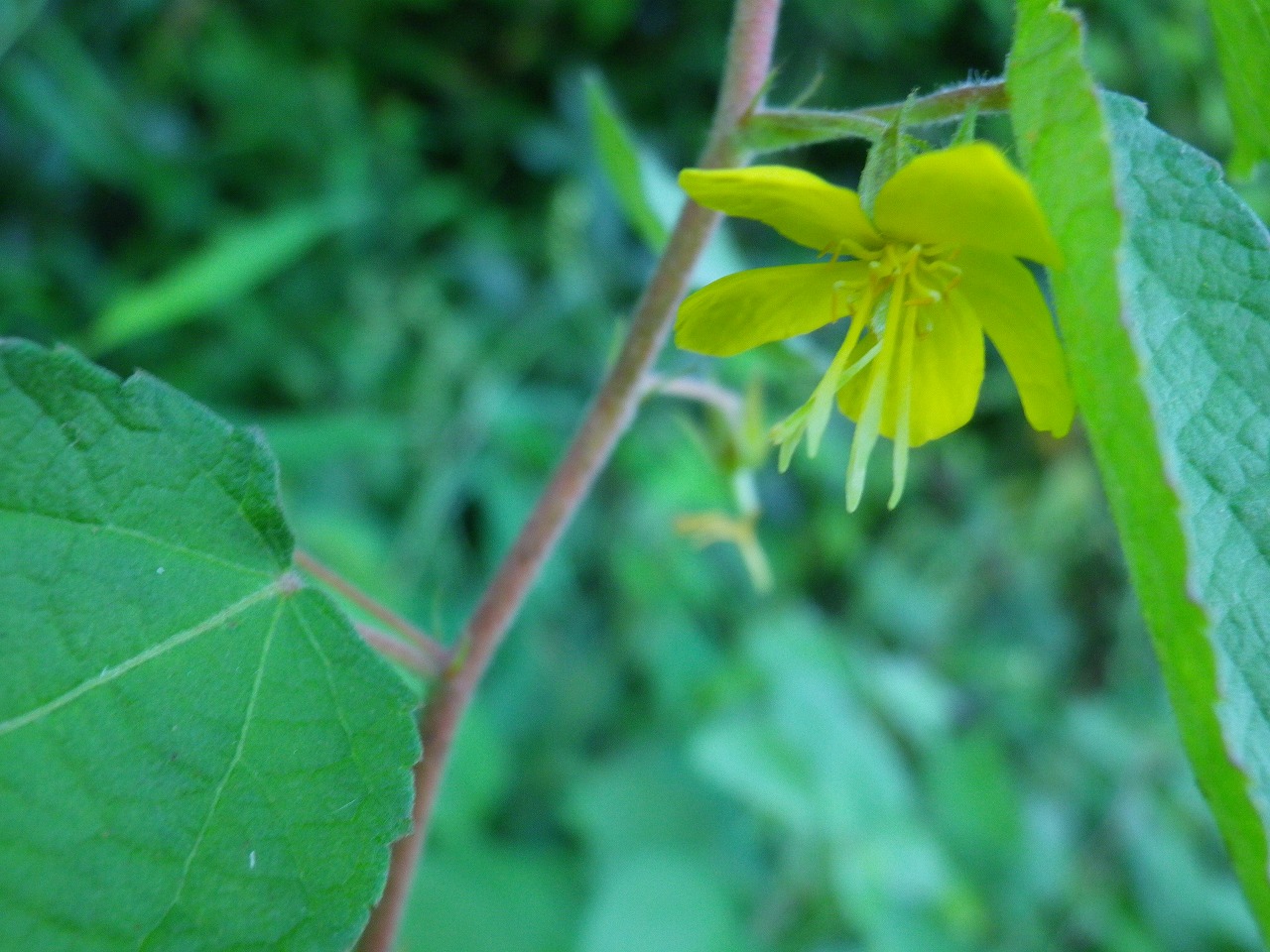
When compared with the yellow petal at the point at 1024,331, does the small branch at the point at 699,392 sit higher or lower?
lower

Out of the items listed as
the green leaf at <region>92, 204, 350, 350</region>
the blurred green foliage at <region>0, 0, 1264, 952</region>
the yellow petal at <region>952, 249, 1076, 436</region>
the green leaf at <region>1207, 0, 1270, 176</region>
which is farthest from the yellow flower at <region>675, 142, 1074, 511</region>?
the green leaf at <region>92, 204, 350, 350</region>

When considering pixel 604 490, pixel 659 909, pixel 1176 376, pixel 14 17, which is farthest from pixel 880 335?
pixel 14 17

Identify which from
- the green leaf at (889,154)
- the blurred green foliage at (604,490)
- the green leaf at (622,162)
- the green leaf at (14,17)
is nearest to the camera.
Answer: the green leaf at (889,154)

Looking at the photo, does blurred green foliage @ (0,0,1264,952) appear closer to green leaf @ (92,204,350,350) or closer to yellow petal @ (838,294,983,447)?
green leaf @ (92,204,350,350)

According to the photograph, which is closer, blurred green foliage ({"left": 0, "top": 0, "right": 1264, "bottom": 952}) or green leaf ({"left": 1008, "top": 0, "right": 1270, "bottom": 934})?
green leaf ({"left": 1008, "top": 0, "right": 1270, "bottom": 934})

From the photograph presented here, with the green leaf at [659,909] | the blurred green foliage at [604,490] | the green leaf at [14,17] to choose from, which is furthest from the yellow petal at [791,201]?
the green leaf at [14,17]

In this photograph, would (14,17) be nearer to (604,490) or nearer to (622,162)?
(604,490)

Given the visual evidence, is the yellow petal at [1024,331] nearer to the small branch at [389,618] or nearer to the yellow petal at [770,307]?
the yellow petal at [770,307]
